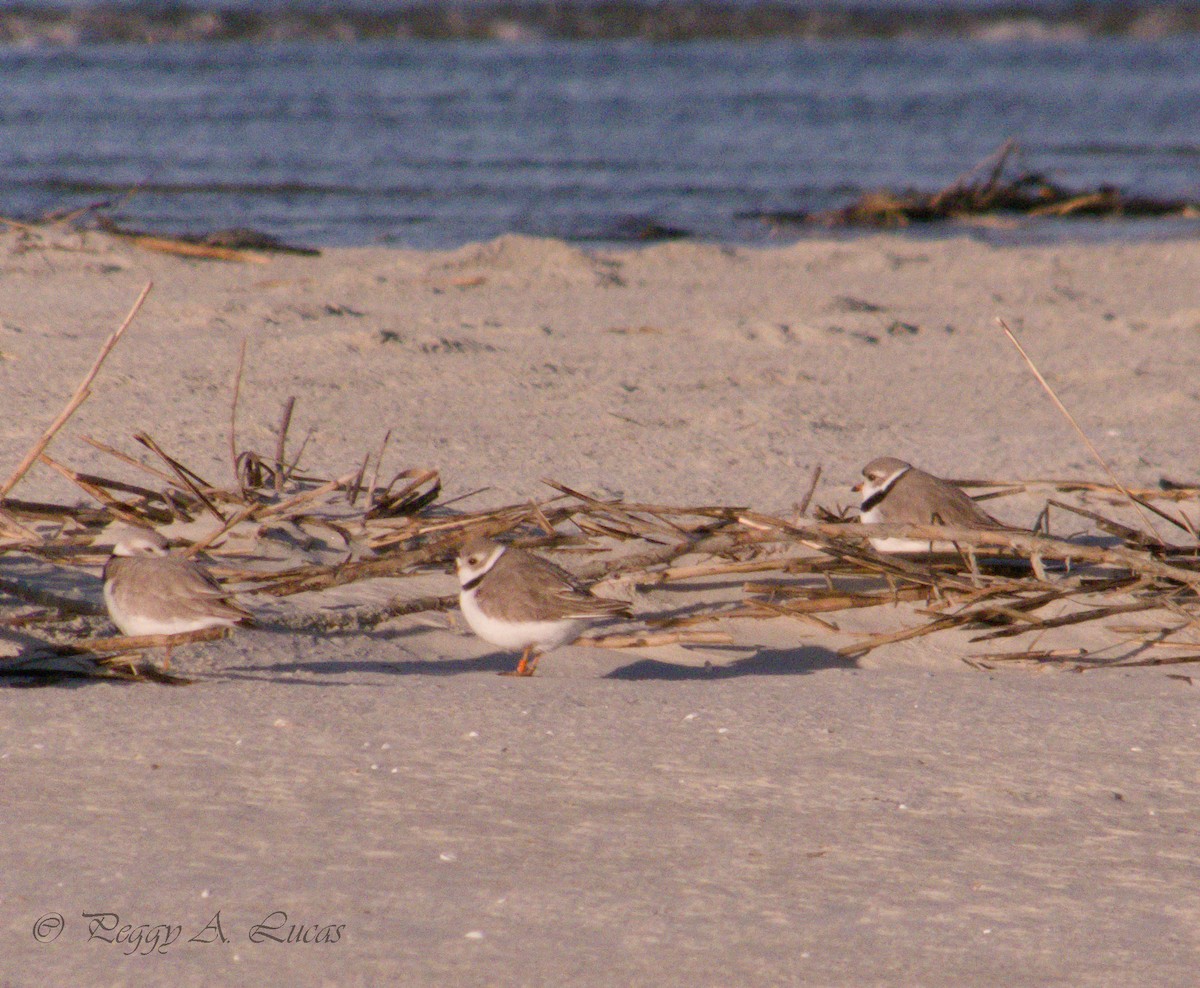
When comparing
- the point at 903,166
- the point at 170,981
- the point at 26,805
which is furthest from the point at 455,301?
the point at 903,166

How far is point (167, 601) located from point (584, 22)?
91.6ft

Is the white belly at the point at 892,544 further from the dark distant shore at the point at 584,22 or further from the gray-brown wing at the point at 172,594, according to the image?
the dark distant shore at the point at 584,22

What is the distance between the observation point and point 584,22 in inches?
1150

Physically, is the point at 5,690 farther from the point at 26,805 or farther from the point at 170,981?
the point at 170,981

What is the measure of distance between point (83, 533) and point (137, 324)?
8.73 ft

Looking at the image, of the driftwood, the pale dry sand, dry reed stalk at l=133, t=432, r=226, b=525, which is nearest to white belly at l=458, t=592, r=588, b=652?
the pale dry sand

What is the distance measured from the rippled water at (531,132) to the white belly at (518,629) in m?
7.11

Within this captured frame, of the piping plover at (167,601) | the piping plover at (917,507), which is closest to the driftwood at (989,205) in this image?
the piping plover at (917,507)

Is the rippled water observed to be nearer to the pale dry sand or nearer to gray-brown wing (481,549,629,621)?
the pale dry sand

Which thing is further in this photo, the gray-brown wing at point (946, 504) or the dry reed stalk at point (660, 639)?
the gray-brown wing at point (946, 504)

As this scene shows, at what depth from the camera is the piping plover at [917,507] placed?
12.5ft

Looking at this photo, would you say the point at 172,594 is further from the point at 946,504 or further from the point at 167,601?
the point at 946,504

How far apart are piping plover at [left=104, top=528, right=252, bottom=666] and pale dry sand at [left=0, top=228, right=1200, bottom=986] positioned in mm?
142

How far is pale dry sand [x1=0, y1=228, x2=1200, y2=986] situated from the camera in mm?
2080
